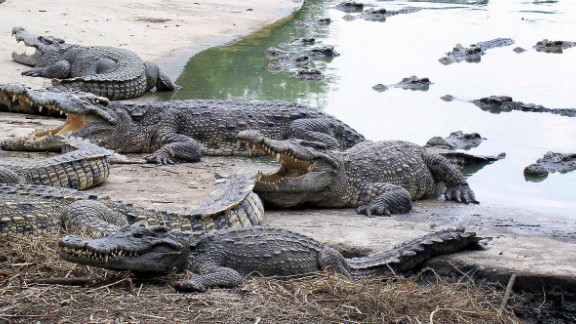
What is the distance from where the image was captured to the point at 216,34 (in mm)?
15484

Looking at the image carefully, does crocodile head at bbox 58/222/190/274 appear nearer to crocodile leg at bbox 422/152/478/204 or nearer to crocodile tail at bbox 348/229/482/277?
crocodile tail at bbox 348/229/482/277

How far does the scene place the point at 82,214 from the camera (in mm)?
4656

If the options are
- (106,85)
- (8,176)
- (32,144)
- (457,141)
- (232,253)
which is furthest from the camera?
(106,85)

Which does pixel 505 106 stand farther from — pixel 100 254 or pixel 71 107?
pixel 100 254

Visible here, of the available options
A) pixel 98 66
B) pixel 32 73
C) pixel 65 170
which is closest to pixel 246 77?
pixel 98 66

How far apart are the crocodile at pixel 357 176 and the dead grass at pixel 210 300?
1832mm

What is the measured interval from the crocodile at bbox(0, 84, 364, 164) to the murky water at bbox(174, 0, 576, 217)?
1.13 metres

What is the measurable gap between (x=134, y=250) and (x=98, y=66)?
787cm

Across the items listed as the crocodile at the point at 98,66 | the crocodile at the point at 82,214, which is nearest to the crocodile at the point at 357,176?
the crocodile at the point at 82,214

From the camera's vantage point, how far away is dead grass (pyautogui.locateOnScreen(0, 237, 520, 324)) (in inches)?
138

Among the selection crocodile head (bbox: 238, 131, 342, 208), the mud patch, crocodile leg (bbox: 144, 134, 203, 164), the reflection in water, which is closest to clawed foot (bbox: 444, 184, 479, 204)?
crocodile head (bbox: 238, 131, 342, 208)

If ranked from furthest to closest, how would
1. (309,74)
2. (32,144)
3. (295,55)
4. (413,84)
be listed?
(295,55) < (309,74) < (413,84) < (32,144)

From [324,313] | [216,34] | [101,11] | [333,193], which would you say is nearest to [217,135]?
[333,193]

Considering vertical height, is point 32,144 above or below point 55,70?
Answer: below
